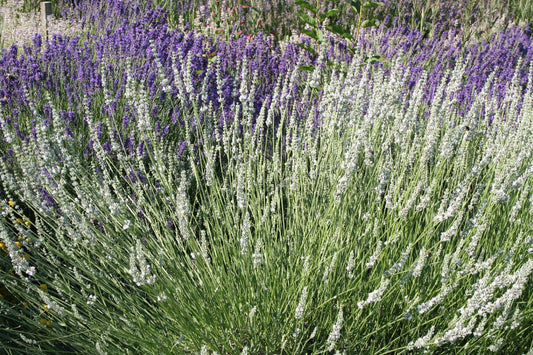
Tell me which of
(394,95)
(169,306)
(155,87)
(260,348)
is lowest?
(260,348)

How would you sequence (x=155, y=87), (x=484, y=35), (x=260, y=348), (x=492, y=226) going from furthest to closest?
(x=484, y=35) < (x=155, y=87) < (x=492, y=226) < (x=260, y=348)

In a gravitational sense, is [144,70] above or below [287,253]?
above

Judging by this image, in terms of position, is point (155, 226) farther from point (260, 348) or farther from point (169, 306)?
point (260, 348)

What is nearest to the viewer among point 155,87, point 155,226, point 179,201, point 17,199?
point 179,201

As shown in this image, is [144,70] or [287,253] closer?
[287,253]

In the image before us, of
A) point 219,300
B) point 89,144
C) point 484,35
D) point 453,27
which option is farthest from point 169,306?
point 453,27

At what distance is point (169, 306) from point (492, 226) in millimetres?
1572

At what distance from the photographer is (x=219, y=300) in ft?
5.79

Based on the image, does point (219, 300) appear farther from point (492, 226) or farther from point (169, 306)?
point (492, 226)

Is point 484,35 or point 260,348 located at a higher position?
point 484,35

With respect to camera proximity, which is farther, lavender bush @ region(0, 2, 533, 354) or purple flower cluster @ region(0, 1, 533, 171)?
purple flower cluster @ region(0, 1, 533, 171)

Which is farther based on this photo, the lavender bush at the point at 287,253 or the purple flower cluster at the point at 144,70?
the purple flower cluster at the point at 144,70

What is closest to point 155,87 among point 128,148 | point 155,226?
point 128,148

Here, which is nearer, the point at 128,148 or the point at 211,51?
the point at 128,148
